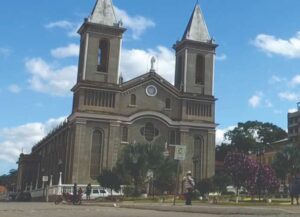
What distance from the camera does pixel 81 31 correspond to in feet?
247

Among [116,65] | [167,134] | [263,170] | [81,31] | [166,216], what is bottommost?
[166,216]

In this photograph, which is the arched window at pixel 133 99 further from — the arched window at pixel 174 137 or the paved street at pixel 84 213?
the paved street at pixel 84 213

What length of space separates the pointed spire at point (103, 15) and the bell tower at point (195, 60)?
1058 cm

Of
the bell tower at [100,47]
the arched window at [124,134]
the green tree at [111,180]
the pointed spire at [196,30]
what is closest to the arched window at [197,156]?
the arched window at [124,134]

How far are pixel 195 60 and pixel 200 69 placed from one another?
173cm

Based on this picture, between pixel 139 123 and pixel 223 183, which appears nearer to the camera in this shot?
pixel 223 183

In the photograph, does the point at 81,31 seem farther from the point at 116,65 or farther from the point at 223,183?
the point at 223,183

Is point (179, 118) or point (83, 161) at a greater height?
point (179, 118)

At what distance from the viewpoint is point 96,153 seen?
69188 millimetres

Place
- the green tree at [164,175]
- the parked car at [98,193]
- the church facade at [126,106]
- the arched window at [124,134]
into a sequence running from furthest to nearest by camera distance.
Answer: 1. the arched window at [124,134]
2. the church facade at [126,106]
3. the green tree at [164,175]
4. the parked car at [98,193]

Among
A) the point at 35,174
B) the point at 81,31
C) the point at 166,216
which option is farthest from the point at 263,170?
the point at 35,174

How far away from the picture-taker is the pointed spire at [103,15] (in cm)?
7388

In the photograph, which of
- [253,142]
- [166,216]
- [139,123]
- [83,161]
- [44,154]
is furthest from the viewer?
[253,142]

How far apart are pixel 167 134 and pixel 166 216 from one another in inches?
2197
